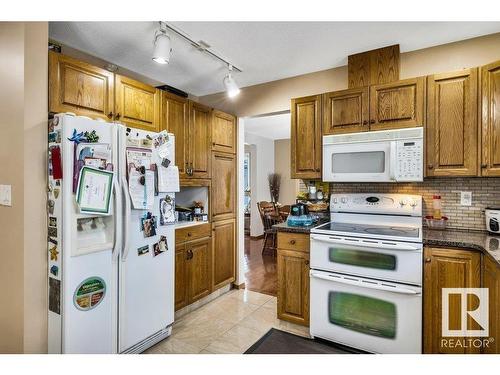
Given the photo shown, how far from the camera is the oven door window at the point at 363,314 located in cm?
204

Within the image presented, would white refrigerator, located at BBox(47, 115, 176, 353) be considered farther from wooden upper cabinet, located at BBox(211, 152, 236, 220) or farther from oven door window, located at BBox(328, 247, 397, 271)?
oven door window, located at BBox(328, 247, 397, 271)

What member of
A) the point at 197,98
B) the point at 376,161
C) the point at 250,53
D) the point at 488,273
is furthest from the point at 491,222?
the point at 197,98

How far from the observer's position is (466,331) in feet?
6.08

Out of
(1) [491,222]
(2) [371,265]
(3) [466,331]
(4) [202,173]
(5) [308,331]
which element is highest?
(4) [202,173]

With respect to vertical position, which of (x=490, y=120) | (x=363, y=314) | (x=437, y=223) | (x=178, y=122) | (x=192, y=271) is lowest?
(x=363, y=314)

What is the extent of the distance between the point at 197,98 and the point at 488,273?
3416 mm

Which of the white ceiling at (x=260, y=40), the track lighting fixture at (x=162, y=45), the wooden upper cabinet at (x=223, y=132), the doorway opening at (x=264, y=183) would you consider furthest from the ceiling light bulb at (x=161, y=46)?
the doorway opening at (x=264, y=183)

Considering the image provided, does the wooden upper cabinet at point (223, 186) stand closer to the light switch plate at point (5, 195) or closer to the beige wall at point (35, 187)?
the beige wall at point (35, 187)

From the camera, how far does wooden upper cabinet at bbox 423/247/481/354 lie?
1.83m

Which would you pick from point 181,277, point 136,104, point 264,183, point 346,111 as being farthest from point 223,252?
point 264,183

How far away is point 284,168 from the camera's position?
734 centimetres

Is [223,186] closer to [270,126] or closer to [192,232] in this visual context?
[192,232]

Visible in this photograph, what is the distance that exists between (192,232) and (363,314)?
169cm
